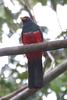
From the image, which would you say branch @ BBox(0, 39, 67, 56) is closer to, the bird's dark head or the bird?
the bird

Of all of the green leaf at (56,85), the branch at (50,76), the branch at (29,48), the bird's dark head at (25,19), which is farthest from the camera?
the bird's dark head at (25,19)

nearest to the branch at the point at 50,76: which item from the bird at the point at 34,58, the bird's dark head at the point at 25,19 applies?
the bird at the point at 34,58

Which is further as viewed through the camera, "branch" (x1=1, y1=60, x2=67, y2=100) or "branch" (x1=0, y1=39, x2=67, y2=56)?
"branch" (x1=1, y1=60, x2=67, y2=100)

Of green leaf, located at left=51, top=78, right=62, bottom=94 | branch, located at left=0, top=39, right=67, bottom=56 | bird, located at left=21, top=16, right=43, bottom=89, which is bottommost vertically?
green leaf, located at left=51, top=78, right=62, bottom=94

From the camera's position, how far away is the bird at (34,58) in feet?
8.88

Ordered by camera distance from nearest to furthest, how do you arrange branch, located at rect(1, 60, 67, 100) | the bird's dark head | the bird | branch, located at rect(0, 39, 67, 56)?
branch, located at rect(0, 39, 67, 56) < branch, located at rect(1, 60, 67, 100) < the bird < the bird's dark head

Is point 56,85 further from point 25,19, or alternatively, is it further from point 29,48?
point 29,48

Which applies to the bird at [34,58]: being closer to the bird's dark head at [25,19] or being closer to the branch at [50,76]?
the branch at [50,76]

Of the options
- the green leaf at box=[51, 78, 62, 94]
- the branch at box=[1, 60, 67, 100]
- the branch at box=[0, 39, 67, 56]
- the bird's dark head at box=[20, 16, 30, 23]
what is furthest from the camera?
the bird's dark head at box=[20, 16, 30, 23]

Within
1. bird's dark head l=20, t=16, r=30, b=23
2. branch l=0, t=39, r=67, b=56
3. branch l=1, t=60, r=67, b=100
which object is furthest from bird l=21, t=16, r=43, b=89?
branch l=0, t=39, r=67, b=56

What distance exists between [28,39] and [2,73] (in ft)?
2.63

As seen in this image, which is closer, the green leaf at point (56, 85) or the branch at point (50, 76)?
the branch at point (50, 76)

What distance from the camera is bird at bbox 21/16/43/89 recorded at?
271 cm

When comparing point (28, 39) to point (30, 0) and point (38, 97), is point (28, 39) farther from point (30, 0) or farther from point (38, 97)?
point (38, 97)
